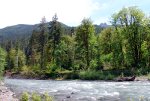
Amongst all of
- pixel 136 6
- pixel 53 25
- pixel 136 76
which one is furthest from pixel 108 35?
pixel 136 76

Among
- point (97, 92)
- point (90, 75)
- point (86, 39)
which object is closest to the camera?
point (97, 92)

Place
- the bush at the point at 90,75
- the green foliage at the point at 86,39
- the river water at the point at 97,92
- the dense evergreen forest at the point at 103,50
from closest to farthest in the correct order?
the river water at the point at 97,92 → the bush at the point at 90,75 → the dense evergreen forest at the point at 103,50 → the green foliage at the point at 86,39

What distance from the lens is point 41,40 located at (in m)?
106

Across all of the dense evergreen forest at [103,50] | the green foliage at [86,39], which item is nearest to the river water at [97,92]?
the dense evergreen forest at [103,50]

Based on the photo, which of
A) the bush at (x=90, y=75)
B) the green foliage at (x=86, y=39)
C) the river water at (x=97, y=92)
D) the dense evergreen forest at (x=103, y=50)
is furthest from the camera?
the green foliage at (x=86, y=39)

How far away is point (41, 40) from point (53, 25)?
10.8 metres

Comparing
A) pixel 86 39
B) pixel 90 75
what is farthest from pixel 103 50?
pixel 90 75

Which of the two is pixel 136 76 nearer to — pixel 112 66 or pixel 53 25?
pixel 112 66

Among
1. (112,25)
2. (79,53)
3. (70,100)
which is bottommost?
(70,100)

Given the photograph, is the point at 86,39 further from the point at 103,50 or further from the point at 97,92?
the point at 97,92

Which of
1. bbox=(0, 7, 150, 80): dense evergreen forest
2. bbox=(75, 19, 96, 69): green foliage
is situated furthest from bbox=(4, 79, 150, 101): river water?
bbox=(75, 19, 96, 69): green foliage

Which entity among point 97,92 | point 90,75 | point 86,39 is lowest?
point 97,92

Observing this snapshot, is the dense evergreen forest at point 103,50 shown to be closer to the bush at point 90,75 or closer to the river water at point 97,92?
the bush at point 90,75

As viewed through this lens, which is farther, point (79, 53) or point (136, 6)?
point (79, 53)
